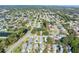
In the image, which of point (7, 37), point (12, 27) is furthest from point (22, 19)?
point (7, 37)

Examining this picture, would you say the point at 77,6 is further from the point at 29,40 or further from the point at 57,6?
the point at 29,40

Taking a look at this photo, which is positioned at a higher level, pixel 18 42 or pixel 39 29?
pixel 39 29

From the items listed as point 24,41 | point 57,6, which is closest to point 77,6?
point 57,6

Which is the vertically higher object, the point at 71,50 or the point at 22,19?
the point at 22,19

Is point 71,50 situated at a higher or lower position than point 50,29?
lower
